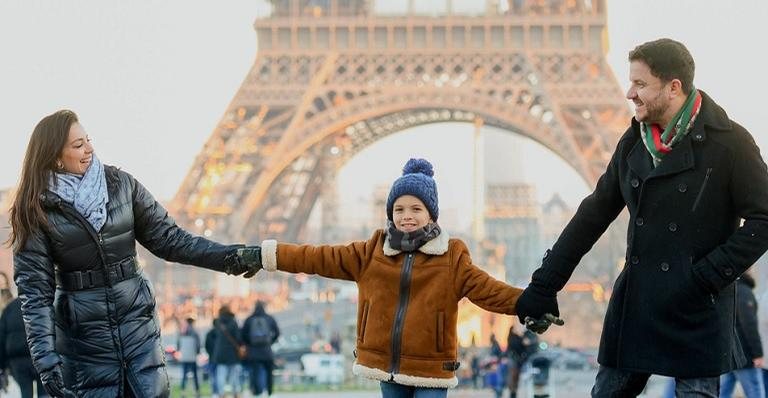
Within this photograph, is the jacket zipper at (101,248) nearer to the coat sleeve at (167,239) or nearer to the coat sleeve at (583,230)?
the coat sleeve at (167,239)

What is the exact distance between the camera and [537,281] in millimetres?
4629

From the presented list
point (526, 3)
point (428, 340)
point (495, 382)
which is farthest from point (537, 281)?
point (526, 3)

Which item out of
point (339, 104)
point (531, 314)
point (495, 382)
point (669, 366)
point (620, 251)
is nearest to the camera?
point (669, 366)

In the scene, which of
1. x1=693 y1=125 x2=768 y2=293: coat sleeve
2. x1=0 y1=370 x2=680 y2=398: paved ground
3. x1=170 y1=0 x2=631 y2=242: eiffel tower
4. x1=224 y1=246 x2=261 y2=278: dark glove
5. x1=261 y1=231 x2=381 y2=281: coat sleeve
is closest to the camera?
x1=693 y1=125 x2=768 y2=293: coat sleeve

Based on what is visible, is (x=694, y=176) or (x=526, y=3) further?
(x=526, y=3)

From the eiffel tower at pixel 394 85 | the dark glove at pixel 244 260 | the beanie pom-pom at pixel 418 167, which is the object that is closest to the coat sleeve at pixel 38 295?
the dark glove at pixel 244 260

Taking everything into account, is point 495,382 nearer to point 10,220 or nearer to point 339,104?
point 10,220

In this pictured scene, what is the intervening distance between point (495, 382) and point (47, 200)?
979cm

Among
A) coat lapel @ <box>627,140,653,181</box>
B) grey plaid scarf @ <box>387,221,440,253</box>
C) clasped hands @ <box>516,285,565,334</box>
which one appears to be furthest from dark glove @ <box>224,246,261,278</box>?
coat lapel @ <box>627,140,653,181</box>

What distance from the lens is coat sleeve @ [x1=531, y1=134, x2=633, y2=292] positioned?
4.60 meters

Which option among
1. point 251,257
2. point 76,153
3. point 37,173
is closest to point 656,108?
point 251,257

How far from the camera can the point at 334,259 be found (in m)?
4.98

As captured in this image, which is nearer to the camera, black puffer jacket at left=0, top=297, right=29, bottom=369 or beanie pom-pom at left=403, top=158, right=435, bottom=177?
beanie pom-pom at left=403, top=158, right=435, bottom=177

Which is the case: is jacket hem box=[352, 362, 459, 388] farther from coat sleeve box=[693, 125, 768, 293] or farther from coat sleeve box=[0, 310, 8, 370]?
coat sleeve box=[0, 310, 8, 370]
